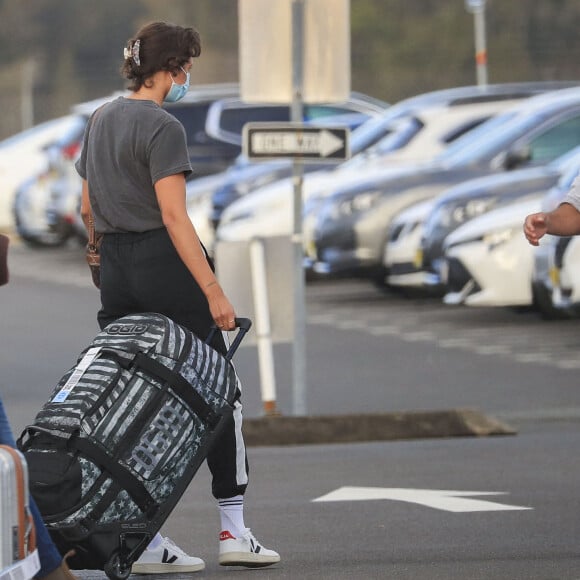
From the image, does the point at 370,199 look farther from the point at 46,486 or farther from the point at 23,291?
the point at 46,486

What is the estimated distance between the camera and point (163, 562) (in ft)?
21.9

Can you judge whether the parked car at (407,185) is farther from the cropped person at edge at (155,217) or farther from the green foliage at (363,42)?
the green foliage at (363,42)

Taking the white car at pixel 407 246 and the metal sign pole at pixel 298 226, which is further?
the white car at pixel 407 246

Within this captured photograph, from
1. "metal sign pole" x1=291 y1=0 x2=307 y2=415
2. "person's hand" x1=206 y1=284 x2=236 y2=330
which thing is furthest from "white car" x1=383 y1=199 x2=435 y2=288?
"person's hand" x1=206 y1=284 x2=236 y2=330

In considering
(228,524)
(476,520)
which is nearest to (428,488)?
(476,520)

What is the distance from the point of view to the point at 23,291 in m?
21.4

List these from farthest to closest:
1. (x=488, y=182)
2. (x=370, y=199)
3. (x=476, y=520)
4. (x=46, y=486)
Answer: (x=370, y=199), (x=488, y=182), (x=476, y=520), (x=46, y=486)

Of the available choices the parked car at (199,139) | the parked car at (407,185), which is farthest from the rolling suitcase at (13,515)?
the parked car at (199,139)

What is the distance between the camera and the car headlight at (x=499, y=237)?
51.0ft

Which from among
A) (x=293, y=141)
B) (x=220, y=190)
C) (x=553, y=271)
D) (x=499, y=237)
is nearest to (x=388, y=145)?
(x=220, y=190)

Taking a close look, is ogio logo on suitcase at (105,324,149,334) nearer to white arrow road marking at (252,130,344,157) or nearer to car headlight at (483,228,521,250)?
white arrow road marking at (252,130,344,157)

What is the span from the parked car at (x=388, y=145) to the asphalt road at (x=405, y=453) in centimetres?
100

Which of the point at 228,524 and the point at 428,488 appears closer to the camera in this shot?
the point at 228,524

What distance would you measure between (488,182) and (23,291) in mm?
6408
